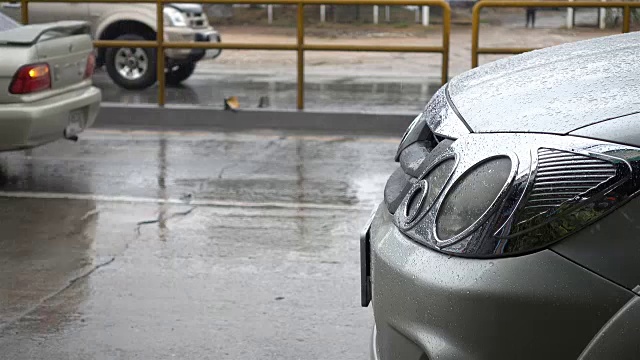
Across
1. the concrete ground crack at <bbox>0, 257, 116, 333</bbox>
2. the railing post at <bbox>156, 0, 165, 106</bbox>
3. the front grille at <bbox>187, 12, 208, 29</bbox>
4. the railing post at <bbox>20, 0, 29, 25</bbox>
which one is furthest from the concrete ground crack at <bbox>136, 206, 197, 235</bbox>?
the front grille at <bbox>187, 12, 208, 29</bbox>

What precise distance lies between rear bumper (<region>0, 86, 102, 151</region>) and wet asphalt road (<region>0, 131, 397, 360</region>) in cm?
38

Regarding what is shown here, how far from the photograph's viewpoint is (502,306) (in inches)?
103

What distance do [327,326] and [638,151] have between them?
8.44 feet

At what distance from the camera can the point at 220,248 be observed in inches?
249

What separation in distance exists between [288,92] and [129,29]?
2.25m

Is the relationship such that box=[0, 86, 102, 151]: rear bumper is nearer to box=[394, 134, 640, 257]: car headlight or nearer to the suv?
box=[394, 134, 640, 257]: car headlight

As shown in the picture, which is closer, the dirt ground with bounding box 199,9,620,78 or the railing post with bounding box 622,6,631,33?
the railing post with bounding box 622,6,631,33

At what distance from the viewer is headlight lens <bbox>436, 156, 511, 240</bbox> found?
272 centimetres

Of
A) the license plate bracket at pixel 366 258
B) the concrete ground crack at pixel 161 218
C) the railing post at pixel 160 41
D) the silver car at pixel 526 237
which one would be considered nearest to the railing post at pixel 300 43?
the railing post at pixel 160 41

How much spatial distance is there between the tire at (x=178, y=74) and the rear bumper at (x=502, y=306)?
42.3 feet

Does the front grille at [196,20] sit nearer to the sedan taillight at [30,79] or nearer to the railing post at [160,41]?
the railing post at [160,41]

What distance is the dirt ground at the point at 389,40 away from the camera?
17562mm

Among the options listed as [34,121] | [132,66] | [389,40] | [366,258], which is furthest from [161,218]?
[389,40]

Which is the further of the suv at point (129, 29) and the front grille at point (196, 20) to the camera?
the front grille at point (196, 20)
